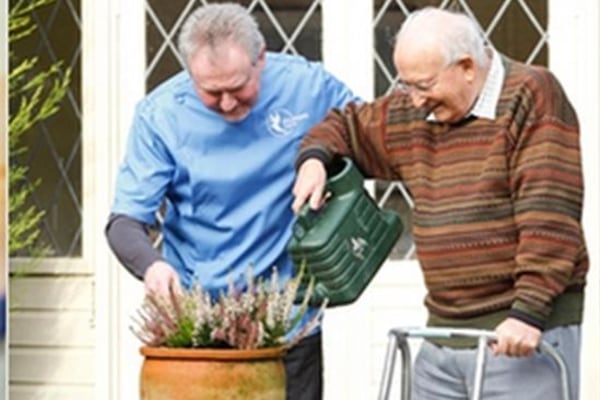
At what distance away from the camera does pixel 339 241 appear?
17.2 feet

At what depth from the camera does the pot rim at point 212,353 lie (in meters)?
4.78

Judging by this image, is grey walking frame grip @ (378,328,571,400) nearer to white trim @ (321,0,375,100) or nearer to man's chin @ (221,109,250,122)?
man's chin @ (221,109,250,122)

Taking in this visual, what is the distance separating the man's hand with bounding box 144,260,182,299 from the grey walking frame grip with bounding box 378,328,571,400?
0.55 metres

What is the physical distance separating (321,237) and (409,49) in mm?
539

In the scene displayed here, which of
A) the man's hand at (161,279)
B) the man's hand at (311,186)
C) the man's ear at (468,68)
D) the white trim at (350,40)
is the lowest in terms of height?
the man's hand at (161,279)

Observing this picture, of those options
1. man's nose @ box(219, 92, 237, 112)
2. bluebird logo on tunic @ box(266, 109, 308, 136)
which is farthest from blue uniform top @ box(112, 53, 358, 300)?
man's nose @ box(219, 92, 237, 112)

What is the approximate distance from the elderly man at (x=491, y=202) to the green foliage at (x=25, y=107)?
2.90m

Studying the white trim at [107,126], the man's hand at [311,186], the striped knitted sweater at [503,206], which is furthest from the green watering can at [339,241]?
the white trim at [107,126]

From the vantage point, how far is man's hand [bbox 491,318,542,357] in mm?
4848

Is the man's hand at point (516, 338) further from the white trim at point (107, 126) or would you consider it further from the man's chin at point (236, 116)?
the white trim at point (107, 126)

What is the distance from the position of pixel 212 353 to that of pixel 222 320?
0.12 metres

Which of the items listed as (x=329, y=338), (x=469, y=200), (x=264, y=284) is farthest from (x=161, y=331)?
(x=329, y=338)

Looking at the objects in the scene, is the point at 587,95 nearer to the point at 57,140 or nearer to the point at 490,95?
the point at 57,140

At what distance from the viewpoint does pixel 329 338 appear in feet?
25.6
